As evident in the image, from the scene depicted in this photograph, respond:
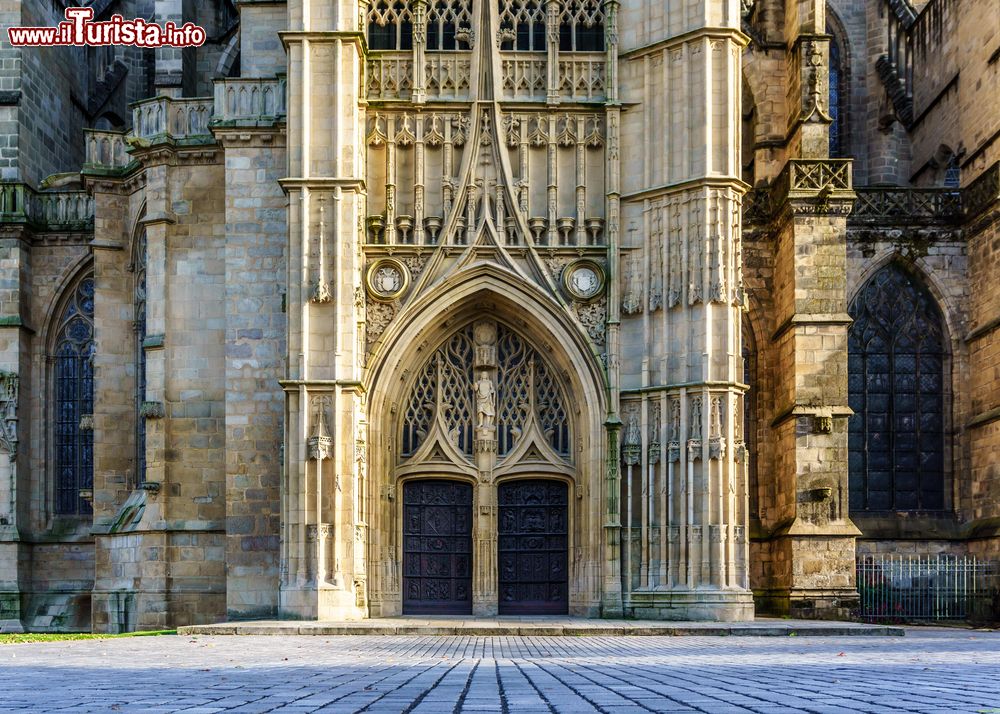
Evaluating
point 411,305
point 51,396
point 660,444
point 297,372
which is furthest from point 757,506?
point 51,396

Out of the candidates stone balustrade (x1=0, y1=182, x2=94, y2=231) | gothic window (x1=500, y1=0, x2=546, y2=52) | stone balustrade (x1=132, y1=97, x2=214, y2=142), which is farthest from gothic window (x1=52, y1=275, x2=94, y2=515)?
gothic window (x1=500, y1=0, x2=546, y2=52)

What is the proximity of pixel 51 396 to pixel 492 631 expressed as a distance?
1389 centimetres

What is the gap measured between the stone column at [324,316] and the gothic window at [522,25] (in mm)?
2929

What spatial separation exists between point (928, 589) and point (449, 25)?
1444 centimetres

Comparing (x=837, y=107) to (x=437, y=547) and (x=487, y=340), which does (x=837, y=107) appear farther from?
(x=437, y=547)

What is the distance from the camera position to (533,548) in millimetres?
24938

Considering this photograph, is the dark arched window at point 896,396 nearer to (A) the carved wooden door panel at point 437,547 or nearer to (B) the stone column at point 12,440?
(A) the carved wooden door panel at point 437,547

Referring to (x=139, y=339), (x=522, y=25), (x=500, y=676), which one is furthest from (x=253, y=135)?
(x=500, y=676)

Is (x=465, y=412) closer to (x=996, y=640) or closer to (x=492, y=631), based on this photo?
(x=492, y=631)

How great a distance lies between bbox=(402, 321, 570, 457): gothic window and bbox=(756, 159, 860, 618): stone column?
4593 millimetres

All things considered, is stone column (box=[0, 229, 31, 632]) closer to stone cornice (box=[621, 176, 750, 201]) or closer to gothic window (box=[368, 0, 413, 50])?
gothic window (box=[368, 0, 413, 50])

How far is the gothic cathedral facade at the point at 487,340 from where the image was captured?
23391mm

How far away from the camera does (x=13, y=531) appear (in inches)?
1123

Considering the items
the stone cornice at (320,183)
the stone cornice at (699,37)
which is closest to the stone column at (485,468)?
the stone cornice at (320,183)
